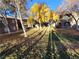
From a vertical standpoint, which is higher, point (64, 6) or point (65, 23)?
point (64, 6)

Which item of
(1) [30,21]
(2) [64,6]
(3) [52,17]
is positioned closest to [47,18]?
(3) [52,17]

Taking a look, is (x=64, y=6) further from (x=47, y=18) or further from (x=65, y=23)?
(x=65, y=23)

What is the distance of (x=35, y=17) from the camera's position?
7694cm

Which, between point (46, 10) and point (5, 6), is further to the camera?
point (46, 10)

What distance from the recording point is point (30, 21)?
2968 inches

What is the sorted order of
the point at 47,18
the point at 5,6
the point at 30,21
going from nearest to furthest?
the point at 5,6
the point at 30,21
the point at 47,18

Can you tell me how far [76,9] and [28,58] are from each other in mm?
37296

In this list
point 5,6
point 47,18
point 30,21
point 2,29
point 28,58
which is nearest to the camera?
point 28,58

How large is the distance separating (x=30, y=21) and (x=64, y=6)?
97.2ft

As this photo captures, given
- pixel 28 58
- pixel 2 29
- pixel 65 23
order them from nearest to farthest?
1. pixel 28 58
2. pixel 2 29
3. pixel 65 23

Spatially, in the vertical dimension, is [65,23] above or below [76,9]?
below

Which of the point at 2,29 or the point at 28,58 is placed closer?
the point at 28,58

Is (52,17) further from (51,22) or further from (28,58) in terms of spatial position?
(28,58)

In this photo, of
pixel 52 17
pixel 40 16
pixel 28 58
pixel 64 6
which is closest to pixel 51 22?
pixel 52 17
